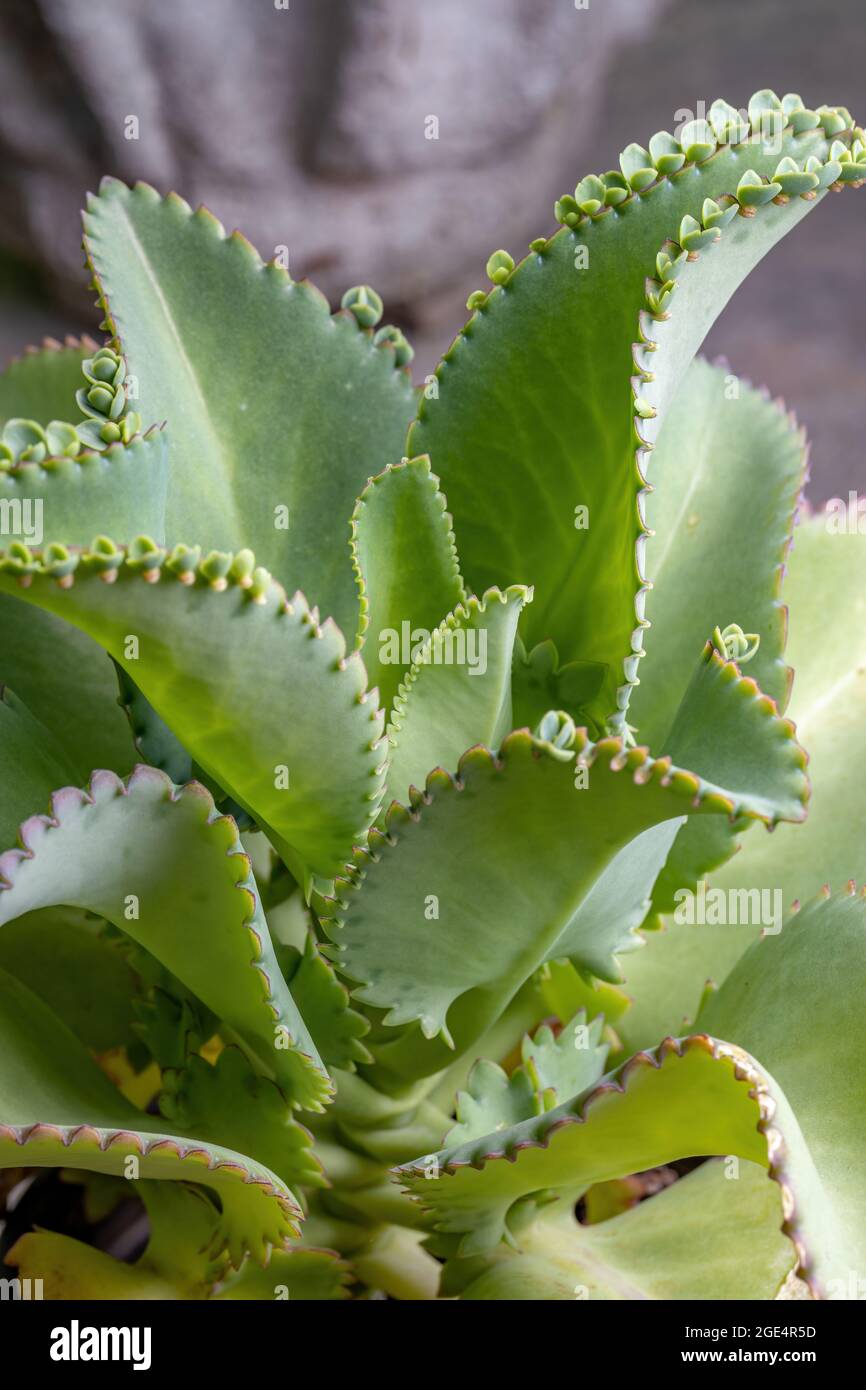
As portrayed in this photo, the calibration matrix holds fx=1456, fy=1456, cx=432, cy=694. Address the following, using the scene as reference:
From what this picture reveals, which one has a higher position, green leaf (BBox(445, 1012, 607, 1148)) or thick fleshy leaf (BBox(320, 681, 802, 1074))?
thick fleshy leaf (BBox(320, 681, 802, 1074))

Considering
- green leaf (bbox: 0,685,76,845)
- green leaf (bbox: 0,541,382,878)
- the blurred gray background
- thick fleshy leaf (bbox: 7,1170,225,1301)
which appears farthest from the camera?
the blurred gray background

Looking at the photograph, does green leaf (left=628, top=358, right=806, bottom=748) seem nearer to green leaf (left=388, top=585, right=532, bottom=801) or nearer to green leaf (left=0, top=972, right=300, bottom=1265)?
green leaf (left=388, top=585, right=532, bottom=801)

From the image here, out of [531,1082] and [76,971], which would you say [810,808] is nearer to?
[531,1082]

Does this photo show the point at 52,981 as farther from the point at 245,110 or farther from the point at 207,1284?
the point at 245,110

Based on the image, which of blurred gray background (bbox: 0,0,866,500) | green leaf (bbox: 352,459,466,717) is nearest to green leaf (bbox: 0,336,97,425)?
green leaf (bbox: 352,459,466,717)

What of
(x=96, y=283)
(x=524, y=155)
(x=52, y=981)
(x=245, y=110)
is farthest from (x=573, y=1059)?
(x=524, y=155)

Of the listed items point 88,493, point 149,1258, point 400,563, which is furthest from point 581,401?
point 149,1258
